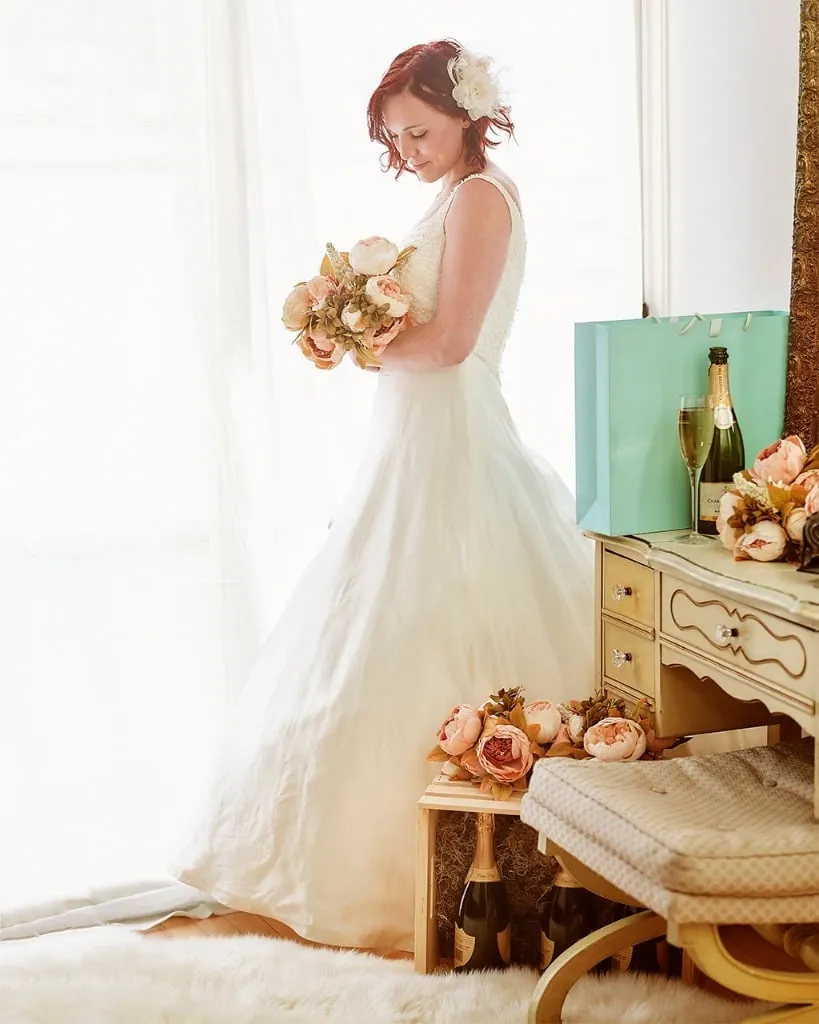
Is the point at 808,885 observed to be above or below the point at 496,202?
below

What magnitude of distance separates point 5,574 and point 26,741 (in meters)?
0.37

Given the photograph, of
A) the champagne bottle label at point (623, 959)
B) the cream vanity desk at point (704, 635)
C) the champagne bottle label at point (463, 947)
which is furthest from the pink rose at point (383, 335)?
the champagne bottle label at point (623, 959)

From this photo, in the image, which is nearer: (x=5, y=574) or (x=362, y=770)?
(x=362, y=770)

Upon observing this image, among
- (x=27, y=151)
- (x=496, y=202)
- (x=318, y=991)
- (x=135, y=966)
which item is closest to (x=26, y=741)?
(x=135, y=966)

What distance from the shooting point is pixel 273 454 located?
2836 mm

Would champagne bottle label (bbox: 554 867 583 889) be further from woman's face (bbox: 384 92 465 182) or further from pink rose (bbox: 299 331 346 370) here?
woman's face (bbox: 384 92 465 182)

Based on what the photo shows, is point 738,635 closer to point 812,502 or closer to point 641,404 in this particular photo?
point 812,502

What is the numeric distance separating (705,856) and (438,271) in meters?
1.34

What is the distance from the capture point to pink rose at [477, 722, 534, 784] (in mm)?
2178

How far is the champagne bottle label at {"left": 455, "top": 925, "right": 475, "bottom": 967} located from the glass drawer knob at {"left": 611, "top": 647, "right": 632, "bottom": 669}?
54 centimetres

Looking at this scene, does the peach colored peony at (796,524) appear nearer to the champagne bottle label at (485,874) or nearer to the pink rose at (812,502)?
the pink rose at (812,502)

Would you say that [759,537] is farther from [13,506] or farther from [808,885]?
[13,506]

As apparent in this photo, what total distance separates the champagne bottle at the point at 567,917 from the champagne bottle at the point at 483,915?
8cm

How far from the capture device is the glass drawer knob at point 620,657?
7.28 ft
